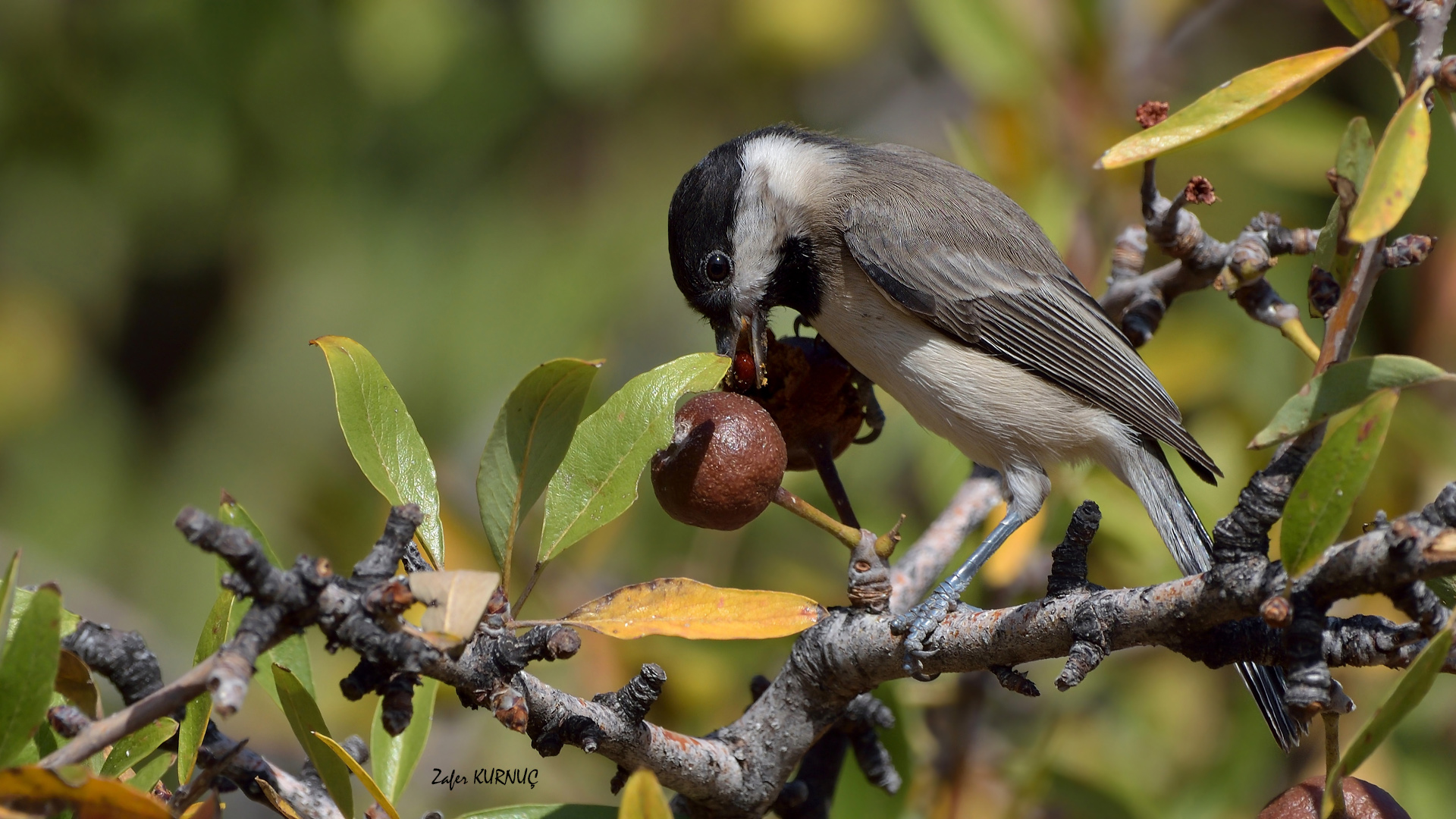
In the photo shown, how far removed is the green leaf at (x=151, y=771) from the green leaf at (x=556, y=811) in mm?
528

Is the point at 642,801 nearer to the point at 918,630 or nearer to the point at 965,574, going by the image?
the point at 918,630

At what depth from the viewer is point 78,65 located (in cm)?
527

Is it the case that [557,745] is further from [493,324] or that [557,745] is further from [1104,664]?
[493,324]

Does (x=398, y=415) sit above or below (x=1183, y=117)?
below

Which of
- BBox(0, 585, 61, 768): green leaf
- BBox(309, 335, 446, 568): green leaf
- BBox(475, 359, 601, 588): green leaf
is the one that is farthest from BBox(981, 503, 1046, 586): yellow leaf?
BBox(0, 585, 61, 768): green leaf

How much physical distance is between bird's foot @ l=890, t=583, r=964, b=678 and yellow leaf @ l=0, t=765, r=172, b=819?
1198 millimetres

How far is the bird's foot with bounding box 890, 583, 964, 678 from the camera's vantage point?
6.50ft

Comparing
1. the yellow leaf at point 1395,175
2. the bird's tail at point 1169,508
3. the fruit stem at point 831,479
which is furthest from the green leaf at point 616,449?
the bird's tail at point 1169,508

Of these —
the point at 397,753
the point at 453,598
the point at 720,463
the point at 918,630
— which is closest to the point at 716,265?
the point at 720,463

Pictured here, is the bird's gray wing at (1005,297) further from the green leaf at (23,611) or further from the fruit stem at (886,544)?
the green leaf at (23,611)

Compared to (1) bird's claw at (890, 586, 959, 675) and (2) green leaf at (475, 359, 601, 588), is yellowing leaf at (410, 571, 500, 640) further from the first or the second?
(1) bird's claw at (890, 586, 959, 675)

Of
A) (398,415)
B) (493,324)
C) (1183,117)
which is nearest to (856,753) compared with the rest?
(398,415)

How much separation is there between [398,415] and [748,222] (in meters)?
1.62

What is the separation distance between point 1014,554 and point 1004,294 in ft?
2.47
